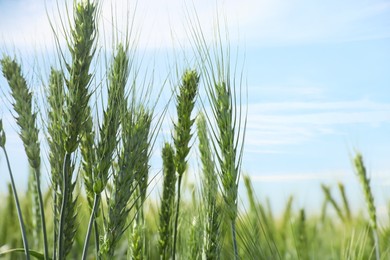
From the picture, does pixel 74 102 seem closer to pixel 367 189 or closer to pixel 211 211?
pixel 211 211

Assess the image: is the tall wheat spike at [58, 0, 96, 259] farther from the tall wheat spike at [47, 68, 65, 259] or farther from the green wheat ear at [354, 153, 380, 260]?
the green wheat ear at [354, 153, 380, 260]

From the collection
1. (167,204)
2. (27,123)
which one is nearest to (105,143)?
(27,123)

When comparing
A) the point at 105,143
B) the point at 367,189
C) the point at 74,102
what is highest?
the point at 74,102

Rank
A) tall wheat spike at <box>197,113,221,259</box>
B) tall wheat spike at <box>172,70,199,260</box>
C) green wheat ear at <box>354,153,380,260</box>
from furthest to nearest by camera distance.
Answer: green wheat ear at <box>354,153,380,260</box>
tall wheat spike at <box>172,70,199,260</box>
tall wheat spike at <box>197,113,221,259</box>

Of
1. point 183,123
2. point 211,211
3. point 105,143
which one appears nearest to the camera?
point 105,143

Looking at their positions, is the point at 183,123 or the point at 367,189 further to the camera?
the point at 367,189

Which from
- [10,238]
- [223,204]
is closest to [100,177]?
[223,204]

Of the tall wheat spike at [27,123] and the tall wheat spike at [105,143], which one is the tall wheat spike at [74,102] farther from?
the tall wheat spike at [27,123]

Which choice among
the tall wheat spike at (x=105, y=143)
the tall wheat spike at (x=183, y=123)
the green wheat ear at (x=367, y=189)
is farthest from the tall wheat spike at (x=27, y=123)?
the green wheat ear at (x=367, y=189)

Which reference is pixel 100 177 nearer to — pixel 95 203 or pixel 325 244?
pixel 95 203

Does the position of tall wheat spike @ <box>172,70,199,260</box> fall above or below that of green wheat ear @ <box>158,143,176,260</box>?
above

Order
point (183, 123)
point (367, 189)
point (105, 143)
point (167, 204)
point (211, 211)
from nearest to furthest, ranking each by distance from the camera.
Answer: point (105, 143), point (211, 211), point (183, 123), point (167, 204), point (367, 189)

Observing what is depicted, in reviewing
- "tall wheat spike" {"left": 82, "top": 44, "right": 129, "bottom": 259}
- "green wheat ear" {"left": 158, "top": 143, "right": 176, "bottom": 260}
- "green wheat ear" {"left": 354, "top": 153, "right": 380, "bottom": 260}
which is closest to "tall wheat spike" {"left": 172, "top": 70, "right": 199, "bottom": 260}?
"green wheat ear" {"left": 158, "top": 143, "right": 176, "bottom": 260}

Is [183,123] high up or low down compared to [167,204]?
up
